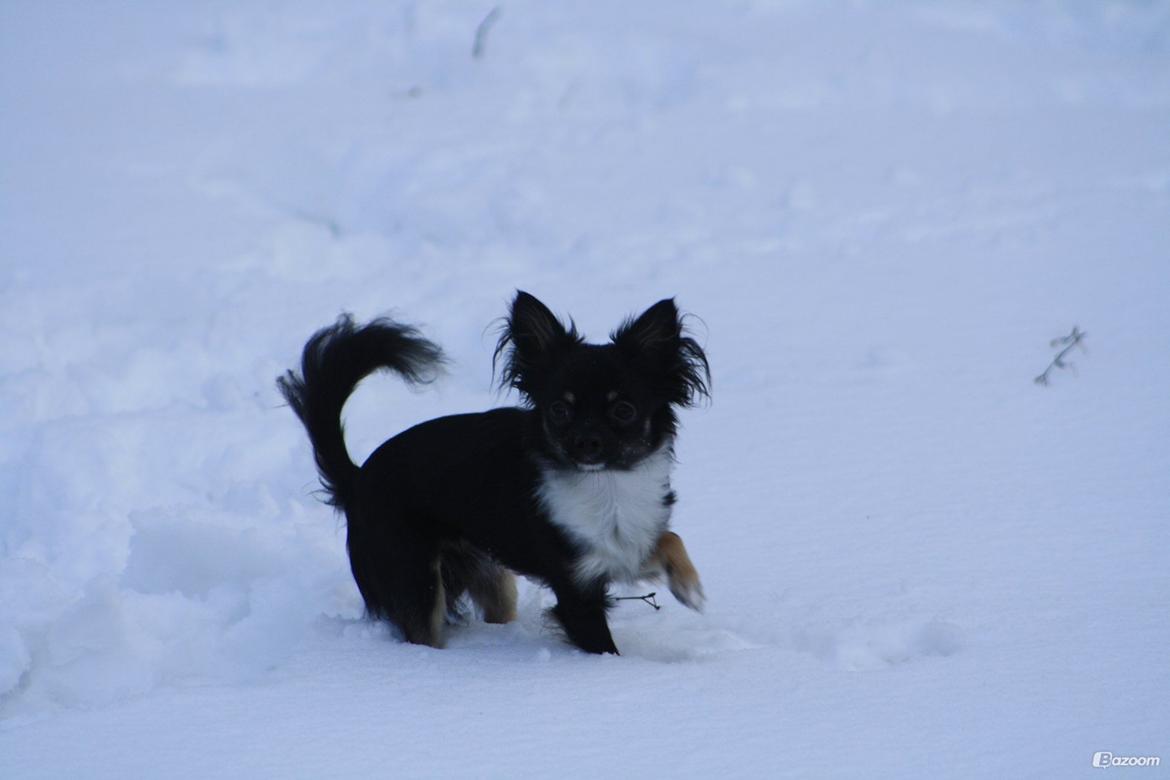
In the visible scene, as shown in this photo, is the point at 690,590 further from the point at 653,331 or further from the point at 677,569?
the point at 653,331

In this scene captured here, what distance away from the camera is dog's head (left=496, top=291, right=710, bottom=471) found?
124 inches

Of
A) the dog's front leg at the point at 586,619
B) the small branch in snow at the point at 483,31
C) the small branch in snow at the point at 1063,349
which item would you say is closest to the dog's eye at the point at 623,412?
the dog's front leg at the point at 586,619

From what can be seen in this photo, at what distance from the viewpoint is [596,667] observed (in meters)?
2.99

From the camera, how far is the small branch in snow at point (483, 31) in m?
9.27

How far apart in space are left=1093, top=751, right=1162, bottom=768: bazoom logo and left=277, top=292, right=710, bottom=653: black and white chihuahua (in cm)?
119

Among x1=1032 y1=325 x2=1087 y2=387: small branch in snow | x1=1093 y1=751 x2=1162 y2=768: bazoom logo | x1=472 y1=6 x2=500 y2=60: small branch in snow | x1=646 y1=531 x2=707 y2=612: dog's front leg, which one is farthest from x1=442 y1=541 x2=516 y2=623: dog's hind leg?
x1=472 y1=6 x2=500 y2=60: small branch in snow

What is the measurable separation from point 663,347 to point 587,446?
0.41 m

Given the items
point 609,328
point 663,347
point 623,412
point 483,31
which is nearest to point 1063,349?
point 609,328

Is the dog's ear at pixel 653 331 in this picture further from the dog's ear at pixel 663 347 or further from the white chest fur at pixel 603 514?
the white chest fur at pixel 603 514

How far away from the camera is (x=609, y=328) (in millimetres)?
5863

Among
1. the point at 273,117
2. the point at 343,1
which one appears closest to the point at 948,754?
the point at 273,117

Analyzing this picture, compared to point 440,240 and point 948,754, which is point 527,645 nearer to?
point 948,754

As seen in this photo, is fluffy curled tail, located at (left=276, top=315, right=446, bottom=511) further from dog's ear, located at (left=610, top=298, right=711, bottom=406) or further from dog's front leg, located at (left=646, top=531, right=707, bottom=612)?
dog's front leg, located at (left=646, top=531, right=707, bottom=612)

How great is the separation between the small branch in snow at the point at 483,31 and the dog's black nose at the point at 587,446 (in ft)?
22.2
